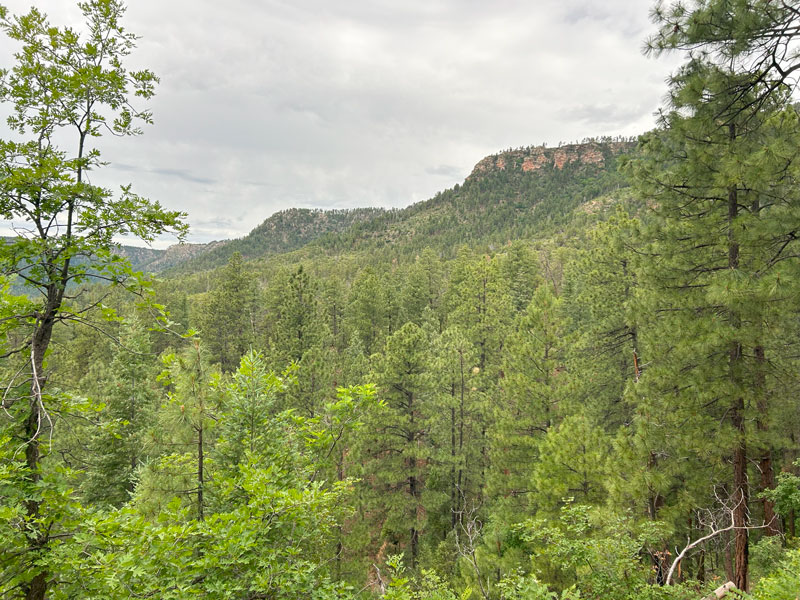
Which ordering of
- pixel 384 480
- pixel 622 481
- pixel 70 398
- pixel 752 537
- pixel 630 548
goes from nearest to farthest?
pixel 70 398, pixel 630 548, pixel 622 481, pixel 752 537, pixel 384 480

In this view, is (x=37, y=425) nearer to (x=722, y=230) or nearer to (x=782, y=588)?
(x=782, y=588)

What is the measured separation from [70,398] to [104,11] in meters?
4.03

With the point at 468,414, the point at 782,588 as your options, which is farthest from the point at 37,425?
the point at 468,414

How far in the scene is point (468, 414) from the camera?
53.7 ft

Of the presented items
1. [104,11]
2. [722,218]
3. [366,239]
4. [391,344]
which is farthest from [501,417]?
[366,239]

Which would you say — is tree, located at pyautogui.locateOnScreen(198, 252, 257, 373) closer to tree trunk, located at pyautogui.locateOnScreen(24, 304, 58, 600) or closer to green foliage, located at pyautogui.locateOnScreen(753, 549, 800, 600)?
tree trunk, located at pyautogui.locateOnScreen(24, 304, 58, 600)

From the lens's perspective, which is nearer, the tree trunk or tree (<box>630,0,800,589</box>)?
the tree trunk

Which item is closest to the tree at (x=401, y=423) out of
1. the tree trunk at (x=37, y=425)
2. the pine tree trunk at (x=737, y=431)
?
the pine tree trunk at (x=737, y=431)

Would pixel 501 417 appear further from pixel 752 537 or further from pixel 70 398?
pixel 70 398

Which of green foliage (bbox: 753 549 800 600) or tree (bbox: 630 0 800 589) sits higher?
tree (bbox: 630 0 800 589)

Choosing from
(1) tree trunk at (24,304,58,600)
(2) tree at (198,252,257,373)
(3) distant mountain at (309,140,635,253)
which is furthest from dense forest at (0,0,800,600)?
(3) distant mountain at (309,140,635,253)

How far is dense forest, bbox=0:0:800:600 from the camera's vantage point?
349 centimetres

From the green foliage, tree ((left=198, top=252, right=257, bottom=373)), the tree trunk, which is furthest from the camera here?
tree ((left=198, top=252, right=257, bottom=373))

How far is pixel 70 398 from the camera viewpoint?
3672 millimetres
